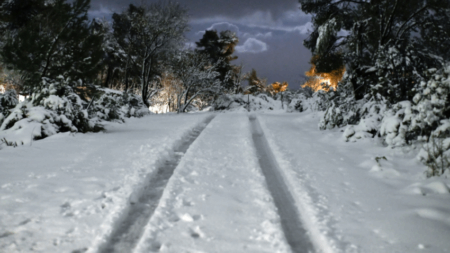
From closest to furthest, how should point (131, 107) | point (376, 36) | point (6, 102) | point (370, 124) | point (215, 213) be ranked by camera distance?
point (215, 213)
point (370, 124)
point (6, 102)
point (376, 36)
point (131, 107)

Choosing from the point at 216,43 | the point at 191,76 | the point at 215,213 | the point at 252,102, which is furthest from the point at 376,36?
the point at 216,43

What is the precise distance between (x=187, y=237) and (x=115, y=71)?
34.3m

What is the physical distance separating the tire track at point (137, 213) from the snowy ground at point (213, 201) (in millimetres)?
13

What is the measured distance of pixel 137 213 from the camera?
3.34 metres

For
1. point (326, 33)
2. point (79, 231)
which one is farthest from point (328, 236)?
point (326, 33)

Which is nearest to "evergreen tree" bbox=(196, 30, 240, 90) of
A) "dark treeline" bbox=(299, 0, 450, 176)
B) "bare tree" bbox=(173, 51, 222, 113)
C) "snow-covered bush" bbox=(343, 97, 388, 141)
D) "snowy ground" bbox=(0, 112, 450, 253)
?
Result: "bare tree" bbox=(173, 51, 222, 113)

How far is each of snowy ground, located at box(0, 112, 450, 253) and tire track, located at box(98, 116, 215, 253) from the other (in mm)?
13

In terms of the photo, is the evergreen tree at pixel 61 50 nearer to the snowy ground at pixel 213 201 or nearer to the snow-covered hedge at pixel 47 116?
the snow-covered hedge at pixel 47 116

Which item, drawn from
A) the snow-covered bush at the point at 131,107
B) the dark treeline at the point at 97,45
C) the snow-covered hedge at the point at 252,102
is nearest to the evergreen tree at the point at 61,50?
the dark treeline at the point at 97,45

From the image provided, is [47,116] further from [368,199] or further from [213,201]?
[368,199]

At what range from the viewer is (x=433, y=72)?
6.16m

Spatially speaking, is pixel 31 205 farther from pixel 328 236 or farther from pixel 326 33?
pixel 326 33

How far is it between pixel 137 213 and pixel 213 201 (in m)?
0.94

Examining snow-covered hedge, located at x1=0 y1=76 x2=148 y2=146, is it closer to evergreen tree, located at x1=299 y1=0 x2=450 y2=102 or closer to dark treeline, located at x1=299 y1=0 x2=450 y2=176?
dark treeline, located at x1=299 y1=0 x2=450 y2=176
